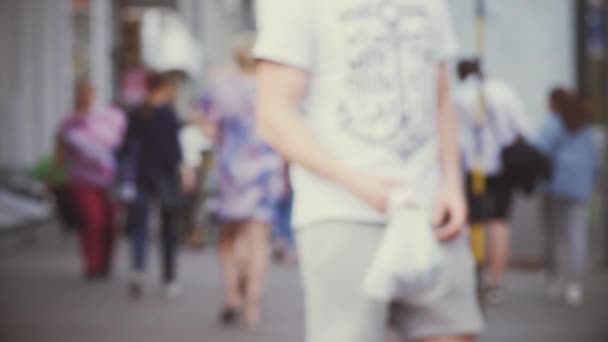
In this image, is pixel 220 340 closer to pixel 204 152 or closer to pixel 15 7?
pixel 204 152

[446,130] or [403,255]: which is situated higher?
[446,130]

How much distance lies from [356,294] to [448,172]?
33cm

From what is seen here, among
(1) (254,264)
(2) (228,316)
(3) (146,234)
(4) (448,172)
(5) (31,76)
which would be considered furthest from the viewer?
(5) (31,76)

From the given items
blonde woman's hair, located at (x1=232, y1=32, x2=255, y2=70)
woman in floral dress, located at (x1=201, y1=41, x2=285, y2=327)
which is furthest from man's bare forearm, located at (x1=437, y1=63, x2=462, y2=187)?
blonde woman's hair, located at (x1=232, y1=32, x2=255, y2=70)

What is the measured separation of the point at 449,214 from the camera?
8.66ft

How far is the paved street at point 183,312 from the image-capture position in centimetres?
762

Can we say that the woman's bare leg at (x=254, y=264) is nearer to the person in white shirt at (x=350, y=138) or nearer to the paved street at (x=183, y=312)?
the paved street at (x=183, y=312)

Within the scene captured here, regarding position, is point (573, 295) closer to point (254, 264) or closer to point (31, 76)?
point (254, 264)

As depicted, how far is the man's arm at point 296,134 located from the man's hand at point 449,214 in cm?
15

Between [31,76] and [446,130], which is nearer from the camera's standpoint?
[446,130]

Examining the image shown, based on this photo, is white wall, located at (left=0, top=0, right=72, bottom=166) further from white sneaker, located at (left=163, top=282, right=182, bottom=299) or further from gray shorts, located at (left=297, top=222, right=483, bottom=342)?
gray shorts, located at (left=297, top=222, right=483, bottom=342)

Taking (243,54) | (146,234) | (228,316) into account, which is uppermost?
(243,54)

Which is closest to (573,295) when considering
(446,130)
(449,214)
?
(446,130)

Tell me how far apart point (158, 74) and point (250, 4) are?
78.9 ft
